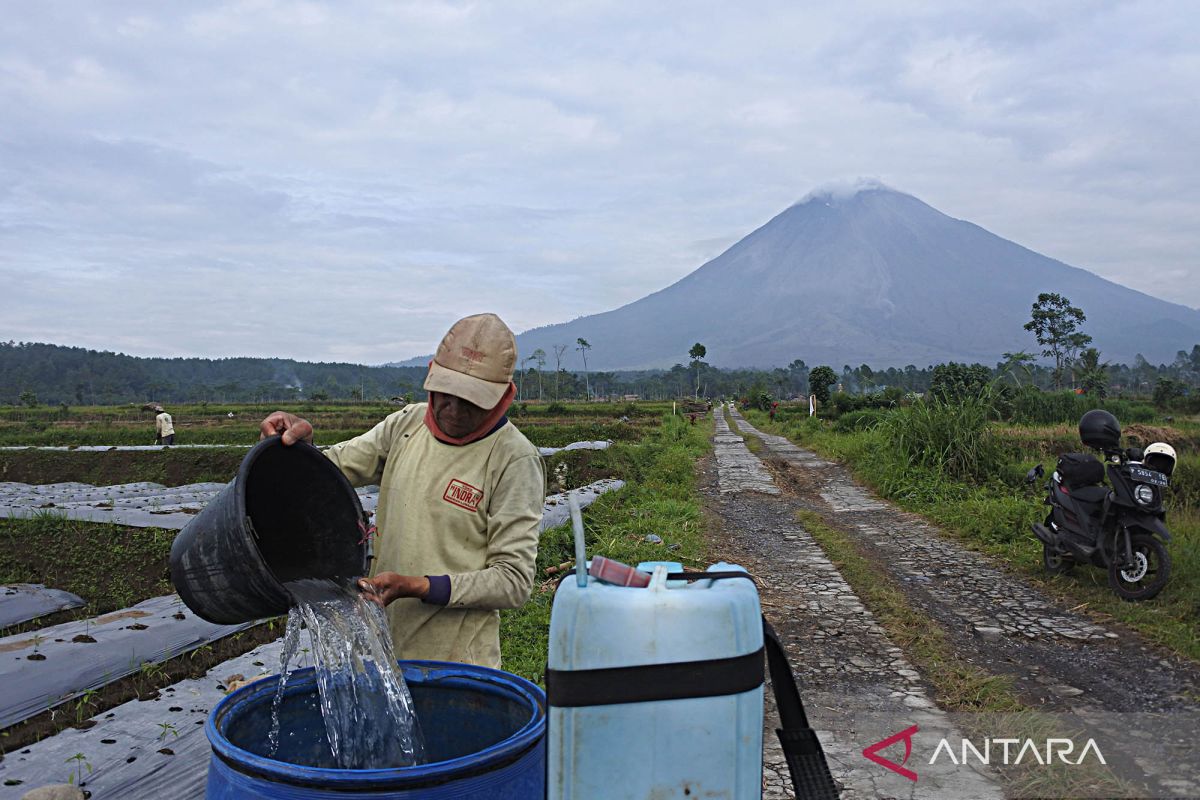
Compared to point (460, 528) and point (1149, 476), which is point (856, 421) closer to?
point (1149, 476)

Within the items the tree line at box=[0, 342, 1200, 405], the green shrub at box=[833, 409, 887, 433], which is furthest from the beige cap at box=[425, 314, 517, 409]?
the tree line at box=[0, 342, 1200, 405]

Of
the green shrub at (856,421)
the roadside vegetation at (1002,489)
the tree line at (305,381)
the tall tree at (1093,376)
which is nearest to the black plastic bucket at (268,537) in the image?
the roadside vegetation at (1002,489)

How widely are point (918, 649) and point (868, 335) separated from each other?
655 feet

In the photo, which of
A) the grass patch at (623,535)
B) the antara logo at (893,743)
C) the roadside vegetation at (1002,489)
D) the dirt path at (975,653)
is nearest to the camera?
the antara logo at (893,743)

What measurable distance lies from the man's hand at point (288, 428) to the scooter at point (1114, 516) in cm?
447

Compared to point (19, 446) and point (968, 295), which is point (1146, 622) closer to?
point (19, 446)

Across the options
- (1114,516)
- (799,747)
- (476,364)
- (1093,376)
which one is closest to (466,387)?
(476,364)

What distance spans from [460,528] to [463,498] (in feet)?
0.22

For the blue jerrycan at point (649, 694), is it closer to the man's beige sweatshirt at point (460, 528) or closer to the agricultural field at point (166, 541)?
the man's beige sweatshirt at point (460, 528)

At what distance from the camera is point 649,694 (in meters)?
1.06

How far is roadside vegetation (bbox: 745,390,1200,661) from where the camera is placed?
4.35 meters

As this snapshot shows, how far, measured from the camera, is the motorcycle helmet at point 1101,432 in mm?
4816

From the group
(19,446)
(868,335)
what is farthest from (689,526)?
(868,335)

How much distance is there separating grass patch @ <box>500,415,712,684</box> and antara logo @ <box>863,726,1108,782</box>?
49.2 inches
